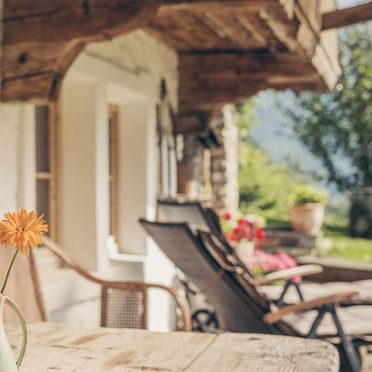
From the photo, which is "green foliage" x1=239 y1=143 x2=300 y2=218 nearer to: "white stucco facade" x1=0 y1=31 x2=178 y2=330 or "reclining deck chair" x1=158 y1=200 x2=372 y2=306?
"white stucco facade" x1=0 y1=31 x2=178 y2=330

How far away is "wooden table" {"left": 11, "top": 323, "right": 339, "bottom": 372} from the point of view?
4.73 ft

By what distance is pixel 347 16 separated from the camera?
14.4 feet

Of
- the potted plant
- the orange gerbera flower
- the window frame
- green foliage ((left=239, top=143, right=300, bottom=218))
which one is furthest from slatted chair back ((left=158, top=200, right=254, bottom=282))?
green foliage ((left=239, top=143, right=300, bottom=218))

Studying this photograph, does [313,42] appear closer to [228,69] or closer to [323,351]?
[228,69]

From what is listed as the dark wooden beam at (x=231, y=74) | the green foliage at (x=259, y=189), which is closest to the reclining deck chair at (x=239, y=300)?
the dark wooden beam at (x=231, y=74)

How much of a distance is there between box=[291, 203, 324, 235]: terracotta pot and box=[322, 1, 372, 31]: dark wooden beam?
5.02m

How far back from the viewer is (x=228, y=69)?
5.31 m

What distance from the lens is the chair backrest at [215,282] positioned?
3.08 m

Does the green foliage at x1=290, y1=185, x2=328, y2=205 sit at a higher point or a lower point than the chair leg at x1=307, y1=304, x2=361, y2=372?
higher

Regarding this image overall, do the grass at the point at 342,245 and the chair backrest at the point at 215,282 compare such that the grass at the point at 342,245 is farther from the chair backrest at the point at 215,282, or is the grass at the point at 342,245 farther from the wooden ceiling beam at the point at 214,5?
the wooden ceiling beam at the point at 214,5

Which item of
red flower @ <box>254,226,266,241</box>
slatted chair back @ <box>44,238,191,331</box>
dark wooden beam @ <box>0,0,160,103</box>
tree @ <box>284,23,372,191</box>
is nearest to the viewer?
slatted chair back @ <box>44,238,191,331</box>

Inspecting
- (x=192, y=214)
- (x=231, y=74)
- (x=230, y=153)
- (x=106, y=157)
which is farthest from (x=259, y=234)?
(x=230, y=153)

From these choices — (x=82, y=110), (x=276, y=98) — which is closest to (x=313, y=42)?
(x=82, y=110)

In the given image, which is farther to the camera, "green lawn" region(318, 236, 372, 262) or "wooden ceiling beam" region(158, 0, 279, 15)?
"green lawn" region(318, 236, 372, 262)
